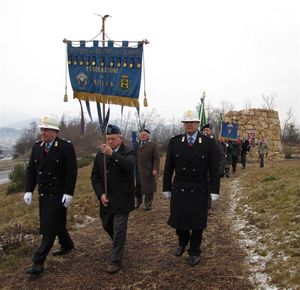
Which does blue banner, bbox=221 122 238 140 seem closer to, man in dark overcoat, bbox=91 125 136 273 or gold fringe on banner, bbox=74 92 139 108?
gold fringe on banner, bbox=74 92 139 108

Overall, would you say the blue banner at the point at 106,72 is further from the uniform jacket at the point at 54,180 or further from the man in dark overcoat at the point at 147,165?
the man in dark overcoat at the point at 147,165

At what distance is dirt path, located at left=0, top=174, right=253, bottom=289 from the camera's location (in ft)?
16.0

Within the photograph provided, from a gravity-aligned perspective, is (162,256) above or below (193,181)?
below

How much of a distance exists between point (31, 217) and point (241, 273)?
5.71 meters

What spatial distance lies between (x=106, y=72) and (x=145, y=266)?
9.65 ft

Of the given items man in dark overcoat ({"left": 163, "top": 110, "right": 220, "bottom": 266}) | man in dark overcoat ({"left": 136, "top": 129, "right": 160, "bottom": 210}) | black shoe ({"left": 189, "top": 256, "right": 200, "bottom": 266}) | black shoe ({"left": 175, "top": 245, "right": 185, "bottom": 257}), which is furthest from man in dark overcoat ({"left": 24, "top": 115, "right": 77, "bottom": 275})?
man in dark overcoat ({"left": 136, "top": 129, "right": 160, "bottom": 210})

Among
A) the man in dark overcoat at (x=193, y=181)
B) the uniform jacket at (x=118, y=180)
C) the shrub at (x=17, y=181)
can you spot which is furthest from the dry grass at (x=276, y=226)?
the shrub at (x=17, y=181)

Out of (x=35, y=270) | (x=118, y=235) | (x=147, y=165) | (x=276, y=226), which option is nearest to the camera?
(x=35, y=270)

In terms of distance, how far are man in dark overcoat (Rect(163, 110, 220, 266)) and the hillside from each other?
1.67 ft

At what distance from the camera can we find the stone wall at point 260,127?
27219mm

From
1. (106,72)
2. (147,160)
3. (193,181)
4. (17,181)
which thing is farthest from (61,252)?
(17,181)

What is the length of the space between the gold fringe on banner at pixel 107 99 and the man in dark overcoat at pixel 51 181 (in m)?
0.90

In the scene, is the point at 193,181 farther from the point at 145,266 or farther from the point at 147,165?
the point at 147,165

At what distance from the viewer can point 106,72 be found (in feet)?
20.0
